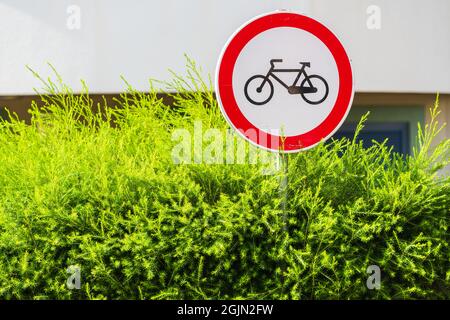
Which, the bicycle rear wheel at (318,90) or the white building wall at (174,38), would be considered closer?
the bicycle rear wheel at (318,90)

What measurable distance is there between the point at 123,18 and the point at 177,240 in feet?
25.4

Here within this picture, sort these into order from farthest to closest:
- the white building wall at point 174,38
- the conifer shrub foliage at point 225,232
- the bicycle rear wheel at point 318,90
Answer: the white building wall at point 174,38 < the bicycle rear wheel at point 318,90 < the conifer shrub foliage at point 225,232

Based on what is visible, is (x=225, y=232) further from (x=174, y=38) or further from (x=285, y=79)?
(x=174, y=38)

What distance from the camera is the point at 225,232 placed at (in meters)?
4.14

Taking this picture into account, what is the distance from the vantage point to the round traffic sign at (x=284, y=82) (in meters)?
4.27

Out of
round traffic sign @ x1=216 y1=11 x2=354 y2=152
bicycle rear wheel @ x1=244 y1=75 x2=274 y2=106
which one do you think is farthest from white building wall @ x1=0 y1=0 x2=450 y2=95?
bicycle rear wheel @ x1=244 y1=75 x2=274 y2=106

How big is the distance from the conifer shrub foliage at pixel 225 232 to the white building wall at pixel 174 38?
6905 mm

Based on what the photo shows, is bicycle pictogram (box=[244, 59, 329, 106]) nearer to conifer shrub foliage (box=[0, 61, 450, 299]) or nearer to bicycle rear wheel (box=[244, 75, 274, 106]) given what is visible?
bicycle rear wheel (box=[244, 75, 274, 106])

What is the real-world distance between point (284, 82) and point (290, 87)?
0.04 metres

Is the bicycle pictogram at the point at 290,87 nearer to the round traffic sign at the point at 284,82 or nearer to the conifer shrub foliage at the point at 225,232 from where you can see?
the round traffic sign at the point at 284,82

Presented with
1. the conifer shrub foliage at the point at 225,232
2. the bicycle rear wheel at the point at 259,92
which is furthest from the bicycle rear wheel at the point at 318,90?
the conifer shrub foliage at the point at 225,232

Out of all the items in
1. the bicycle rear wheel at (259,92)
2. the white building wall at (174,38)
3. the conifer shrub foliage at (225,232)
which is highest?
the white building wall at (174,38)

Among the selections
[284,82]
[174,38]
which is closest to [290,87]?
[284,82]
